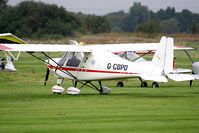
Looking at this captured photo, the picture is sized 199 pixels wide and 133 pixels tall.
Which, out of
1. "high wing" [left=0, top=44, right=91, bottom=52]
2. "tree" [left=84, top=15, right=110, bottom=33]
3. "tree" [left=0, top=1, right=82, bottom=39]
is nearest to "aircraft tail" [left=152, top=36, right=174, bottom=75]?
"high wing" [left=0, top=44, right=91, bottom=52]

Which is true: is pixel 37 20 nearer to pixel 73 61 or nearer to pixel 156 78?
pixel 73 61

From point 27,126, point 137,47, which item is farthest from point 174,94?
point 27,126

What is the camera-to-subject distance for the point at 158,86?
2570 cm

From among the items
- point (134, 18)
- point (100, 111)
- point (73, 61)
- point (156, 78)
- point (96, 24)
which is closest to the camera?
point (100, 111)

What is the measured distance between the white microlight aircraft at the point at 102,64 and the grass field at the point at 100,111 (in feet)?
2.18

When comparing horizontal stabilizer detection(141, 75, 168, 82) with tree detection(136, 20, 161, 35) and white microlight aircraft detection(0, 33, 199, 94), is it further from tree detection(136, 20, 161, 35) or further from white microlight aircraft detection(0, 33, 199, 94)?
tree detection(136, 20, 161, 35)

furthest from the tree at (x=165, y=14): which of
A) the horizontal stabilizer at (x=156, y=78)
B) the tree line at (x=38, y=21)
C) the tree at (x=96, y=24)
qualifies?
the horizontal stabilizer at (x=156, y=78)

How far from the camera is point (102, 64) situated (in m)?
20.9

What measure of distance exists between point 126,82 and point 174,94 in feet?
25.6

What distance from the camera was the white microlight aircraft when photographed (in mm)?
19891

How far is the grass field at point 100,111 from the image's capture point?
512 inches

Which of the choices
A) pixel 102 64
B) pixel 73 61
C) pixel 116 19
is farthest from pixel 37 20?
pixel 116 19

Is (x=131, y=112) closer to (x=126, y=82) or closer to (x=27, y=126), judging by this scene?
(x=27, y=126)

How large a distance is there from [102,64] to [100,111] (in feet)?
16.9
